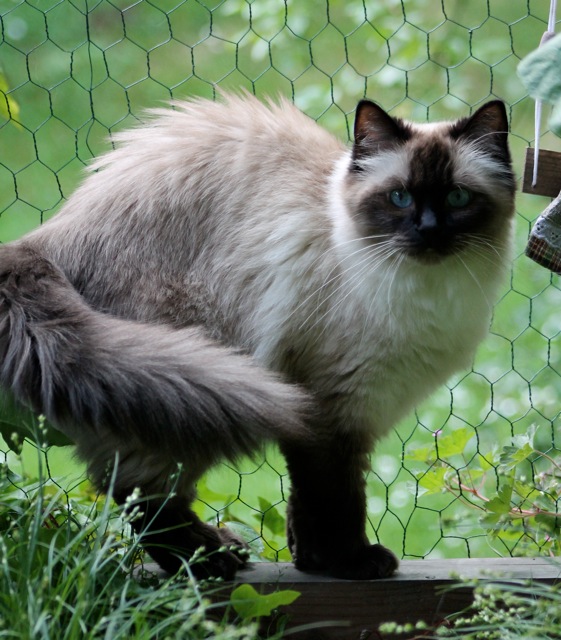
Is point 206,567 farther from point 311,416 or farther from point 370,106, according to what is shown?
point 370,106

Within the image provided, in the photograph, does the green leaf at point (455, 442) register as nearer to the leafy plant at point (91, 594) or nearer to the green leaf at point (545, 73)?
the leafy plant at point (91, 594)

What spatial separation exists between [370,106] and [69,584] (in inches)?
44.0

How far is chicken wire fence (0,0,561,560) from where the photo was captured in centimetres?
298

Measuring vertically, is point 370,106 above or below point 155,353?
above

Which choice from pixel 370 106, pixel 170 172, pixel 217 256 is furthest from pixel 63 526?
pixel 370 106

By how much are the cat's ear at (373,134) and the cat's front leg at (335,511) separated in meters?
0.61

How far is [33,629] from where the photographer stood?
4.49 feet

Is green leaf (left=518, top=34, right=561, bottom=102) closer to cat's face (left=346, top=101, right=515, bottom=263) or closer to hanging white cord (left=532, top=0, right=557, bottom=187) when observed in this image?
hanging white cord (left=532, top=0, right=557, bottom=187)

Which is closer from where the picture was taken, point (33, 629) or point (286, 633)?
point (33, 629)

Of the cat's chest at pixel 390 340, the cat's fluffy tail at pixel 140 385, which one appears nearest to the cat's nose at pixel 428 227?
the cat's chest at pixel 390 340

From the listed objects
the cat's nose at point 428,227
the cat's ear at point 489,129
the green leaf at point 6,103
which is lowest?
the cat's nose at point 428,227

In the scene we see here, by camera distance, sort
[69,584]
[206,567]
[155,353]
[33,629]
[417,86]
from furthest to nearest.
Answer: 1. [417,86]
2. [206,567]
3. [155,353]
4. [69,584]
5. [33,629]

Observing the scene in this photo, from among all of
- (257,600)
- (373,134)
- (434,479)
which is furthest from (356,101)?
(257,600)

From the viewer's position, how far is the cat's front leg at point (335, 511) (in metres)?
1.96
